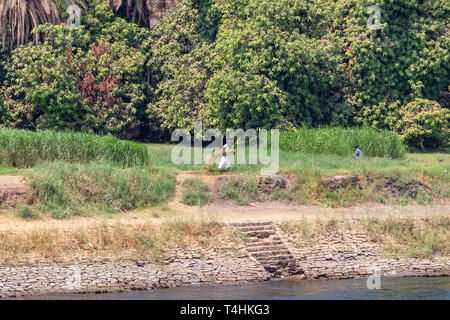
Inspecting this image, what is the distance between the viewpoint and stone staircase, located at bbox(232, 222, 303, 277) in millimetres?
19688

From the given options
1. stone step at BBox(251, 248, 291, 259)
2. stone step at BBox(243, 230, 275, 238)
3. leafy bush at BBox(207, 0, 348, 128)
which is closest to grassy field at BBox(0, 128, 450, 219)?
stone step at BBox(243, 230, 275, 238)

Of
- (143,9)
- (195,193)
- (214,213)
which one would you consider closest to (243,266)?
(214,213)

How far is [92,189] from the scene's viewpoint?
2202cm

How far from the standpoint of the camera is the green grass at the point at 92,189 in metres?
21.4

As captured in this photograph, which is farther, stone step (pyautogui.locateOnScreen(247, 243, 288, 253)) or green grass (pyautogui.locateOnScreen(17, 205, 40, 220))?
green grass (pyautogui.locateOnScreen(17, 205, 40, 220))

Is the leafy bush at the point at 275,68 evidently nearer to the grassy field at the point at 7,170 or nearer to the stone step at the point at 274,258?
the grassy field at the point at 7,170

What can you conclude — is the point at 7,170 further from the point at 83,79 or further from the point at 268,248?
the point at 83,79

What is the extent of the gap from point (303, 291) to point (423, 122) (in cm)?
1478

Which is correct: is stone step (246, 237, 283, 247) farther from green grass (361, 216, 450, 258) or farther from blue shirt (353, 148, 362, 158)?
blue shirt (353, 148, 362, 158)

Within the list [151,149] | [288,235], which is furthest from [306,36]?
[288,235]

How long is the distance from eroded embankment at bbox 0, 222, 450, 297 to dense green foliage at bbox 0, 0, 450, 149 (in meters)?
9.24
